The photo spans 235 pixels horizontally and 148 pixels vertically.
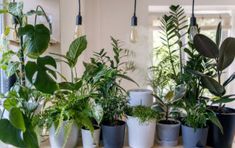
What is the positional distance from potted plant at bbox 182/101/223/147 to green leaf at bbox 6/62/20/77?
774 mm

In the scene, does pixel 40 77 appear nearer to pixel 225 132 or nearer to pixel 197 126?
pixel 197 126

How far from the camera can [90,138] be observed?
45.1 inches

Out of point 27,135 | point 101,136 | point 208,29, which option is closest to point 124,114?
point 101,136

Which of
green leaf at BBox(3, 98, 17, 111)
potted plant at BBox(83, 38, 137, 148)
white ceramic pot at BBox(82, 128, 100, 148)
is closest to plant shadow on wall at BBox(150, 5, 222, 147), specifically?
potted plant at BBox(83, 38, 137, 148)

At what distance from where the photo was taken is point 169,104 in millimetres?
1218

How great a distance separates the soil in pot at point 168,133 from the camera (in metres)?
1.20

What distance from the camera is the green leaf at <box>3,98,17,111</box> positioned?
3.45 ft

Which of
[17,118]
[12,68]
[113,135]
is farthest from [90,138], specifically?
[12,68]

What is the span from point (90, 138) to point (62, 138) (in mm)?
122

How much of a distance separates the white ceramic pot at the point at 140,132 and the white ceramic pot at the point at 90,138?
15 cm

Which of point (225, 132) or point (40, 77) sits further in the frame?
point (225, 132)

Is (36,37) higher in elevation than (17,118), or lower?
higher

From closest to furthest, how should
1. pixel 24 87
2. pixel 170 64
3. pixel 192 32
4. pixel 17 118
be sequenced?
pixel 17 118 < pixel 24 87 < pixel 192 32 < pixel 170 64

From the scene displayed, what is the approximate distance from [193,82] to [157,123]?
0.83ft
